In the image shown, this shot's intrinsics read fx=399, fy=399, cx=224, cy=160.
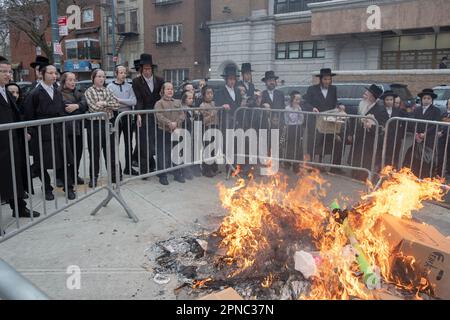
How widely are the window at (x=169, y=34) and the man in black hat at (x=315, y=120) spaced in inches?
1251

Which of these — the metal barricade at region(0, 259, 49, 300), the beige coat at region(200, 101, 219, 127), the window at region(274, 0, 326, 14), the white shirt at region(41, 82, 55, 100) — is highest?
the window at region(274, 0, 326, 14)

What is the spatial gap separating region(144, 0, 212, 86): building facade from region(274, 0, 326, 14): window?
321 inches

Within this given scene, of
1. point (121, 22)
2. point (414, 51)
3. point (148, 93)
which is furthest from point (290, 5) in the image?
point (148, 93)

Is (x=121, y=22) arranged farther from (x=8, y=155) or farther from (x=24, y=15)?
(x=8, y=155)

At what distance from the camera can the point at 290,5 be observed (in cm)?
3016

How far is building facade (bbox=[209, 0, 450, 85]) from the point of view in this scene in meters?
23.3

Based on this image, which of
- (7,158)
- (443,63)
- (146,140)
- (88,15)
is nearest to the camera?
(7,158)

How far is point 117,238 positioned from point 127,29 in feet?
136

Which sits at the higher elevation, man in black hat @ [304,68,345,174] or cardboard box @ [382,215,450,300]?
man in black hat @ [304,68,345,174]

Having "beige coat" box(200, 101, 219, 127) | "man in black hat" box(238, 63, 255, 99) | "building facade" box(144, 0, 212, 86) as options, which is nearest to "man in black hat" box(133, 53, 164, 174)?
"beige coat" box(200, 101, 219, 127)

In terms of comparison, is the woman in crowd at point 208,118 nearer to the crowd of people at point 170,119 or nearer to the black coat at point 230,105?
the crowd of people at point 170,119

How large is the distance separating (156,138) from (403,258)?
3.98 metres

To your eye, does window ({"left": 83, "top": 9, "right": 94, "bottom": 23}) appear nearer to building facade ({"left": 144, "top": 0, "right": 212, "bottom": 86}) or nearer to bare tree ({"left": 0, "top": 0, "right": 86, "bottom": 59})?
building facade ({"left": 144, "top": 0, "right": 212, "bottom": 86})
